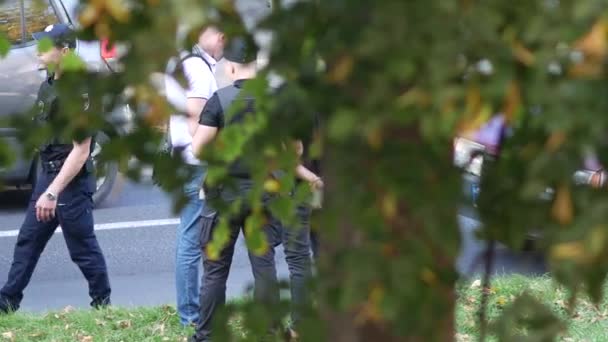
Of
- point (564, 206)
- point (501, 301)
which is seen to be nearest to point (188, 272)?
point (501, 301)

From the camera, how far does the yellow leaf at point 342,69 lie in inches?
52.6

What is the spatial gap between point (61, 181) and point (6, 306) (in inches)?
34.0

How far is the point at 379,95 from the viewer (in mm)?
1278

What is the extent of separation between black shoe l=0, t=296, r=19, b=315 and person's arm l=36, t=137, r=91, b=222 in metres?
0.53

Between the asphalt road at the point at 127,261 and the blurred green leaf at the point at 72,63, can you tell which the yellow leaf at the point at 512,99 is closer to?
the blurred green leaf at the point at 72,63

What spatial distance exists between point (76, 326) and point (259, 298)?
449cm

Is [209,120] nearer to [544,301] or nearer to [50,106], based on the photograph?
[544,301]

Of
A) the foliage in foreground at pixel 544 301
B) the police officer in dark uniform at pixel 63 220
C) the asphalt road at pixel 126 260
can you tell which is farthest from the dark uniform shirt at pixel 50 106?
the asphalt road at pixel 126 260

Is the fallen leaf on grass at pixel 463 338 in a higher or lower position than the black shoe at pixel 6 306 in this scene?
higher

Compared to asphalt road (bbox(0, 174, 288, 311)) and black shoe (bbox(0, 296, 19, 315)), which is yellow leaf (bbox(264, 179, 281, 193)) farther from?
black shoe (bbox(0, 296, 19, 315))

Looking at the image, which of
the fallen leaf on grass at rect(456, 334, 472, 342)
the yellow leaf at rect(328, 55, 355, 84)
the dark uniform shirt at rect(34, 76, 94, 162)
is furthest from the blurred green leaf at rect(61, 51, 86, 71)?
the fallen leaf on grass at rect(456, 334, 472, 342)

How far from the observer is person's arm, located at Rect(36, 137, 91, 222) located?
626 centimetres

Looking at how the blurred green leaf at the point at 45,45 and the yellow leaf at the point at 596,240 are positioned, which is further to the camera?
the blurred green leaf at the point at 45,45

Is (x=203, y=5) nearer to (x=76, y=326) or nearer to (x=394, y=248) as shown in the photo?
(x=394, y=248)
